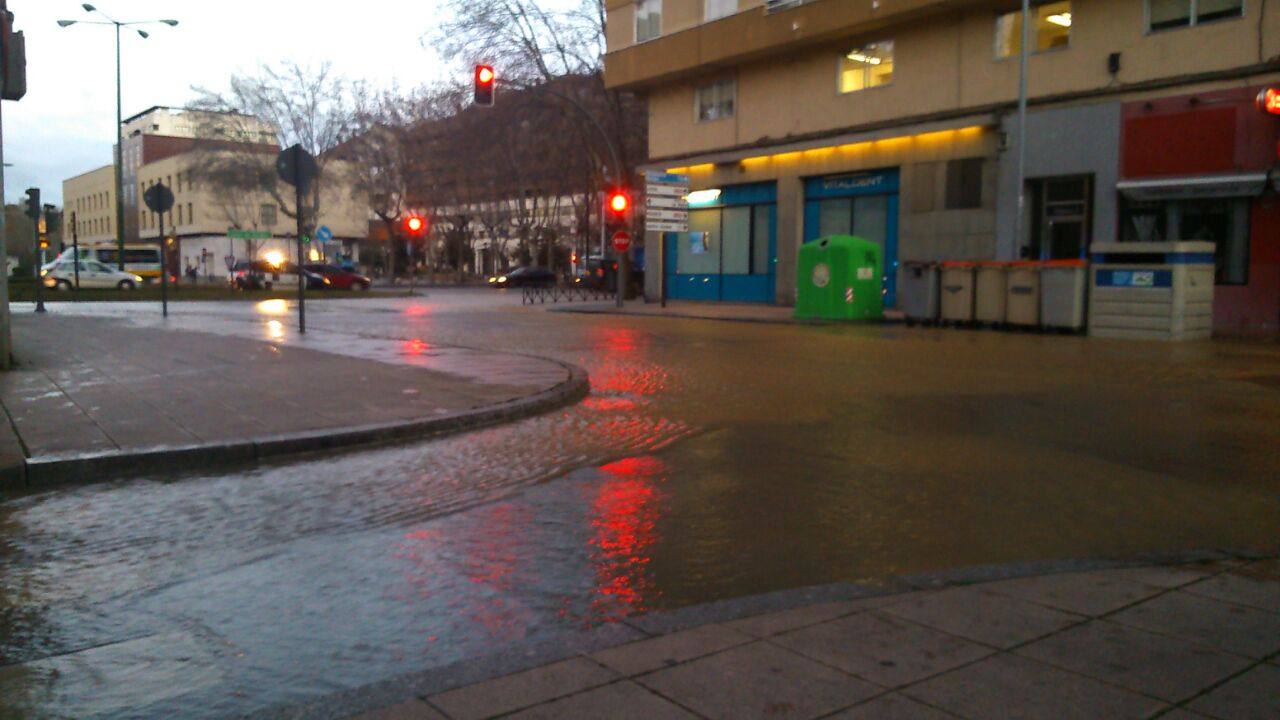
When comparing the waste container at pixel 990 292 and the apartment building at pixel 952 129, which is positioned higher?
the apartment building at pixel 952 129

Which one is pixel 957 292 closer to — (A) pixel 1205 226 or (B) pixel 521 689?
(A) pixel 1205 226

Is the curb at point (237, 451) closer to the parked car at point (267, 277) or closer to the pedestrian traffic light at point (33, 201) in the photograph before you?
the pedestrian traffic light at point (33, 201)

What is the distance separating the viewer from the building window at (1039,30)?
23016 millimetres

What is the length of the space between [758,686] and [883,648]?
23.3 inches

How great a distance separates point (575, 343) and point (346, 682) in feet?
48.4

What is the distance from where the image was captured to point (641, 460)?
7.46 m

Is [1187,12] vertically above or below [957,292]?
above

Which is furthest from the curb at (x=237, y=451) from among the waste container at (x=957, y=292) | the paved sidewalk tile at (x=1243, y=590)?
the waste container at (x=957, y=292)

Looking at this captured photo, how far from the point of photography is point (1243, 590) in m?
4.29

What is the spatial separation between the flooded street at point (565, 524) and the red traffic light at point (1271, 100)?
11.0 m

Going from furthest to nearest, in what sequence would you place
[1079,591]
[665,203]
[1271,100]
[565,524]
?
[665,203] < [1271,100] < [565,524] < [1079,591]

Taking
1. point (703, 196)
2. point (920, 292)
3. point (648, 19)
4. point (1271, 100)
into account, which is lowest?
point (920, 292)

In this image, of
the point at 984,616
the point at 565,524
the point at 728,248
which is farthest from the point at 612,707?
the point at 728,248

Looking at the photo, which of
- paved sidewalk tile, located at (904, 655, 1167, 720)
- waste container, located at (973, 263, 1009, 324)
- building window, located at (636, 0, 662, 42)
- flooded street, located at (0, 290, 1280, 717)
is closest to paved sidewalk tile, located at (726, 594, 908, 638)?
flooded street, located at (0, 290, 1280, 717)
